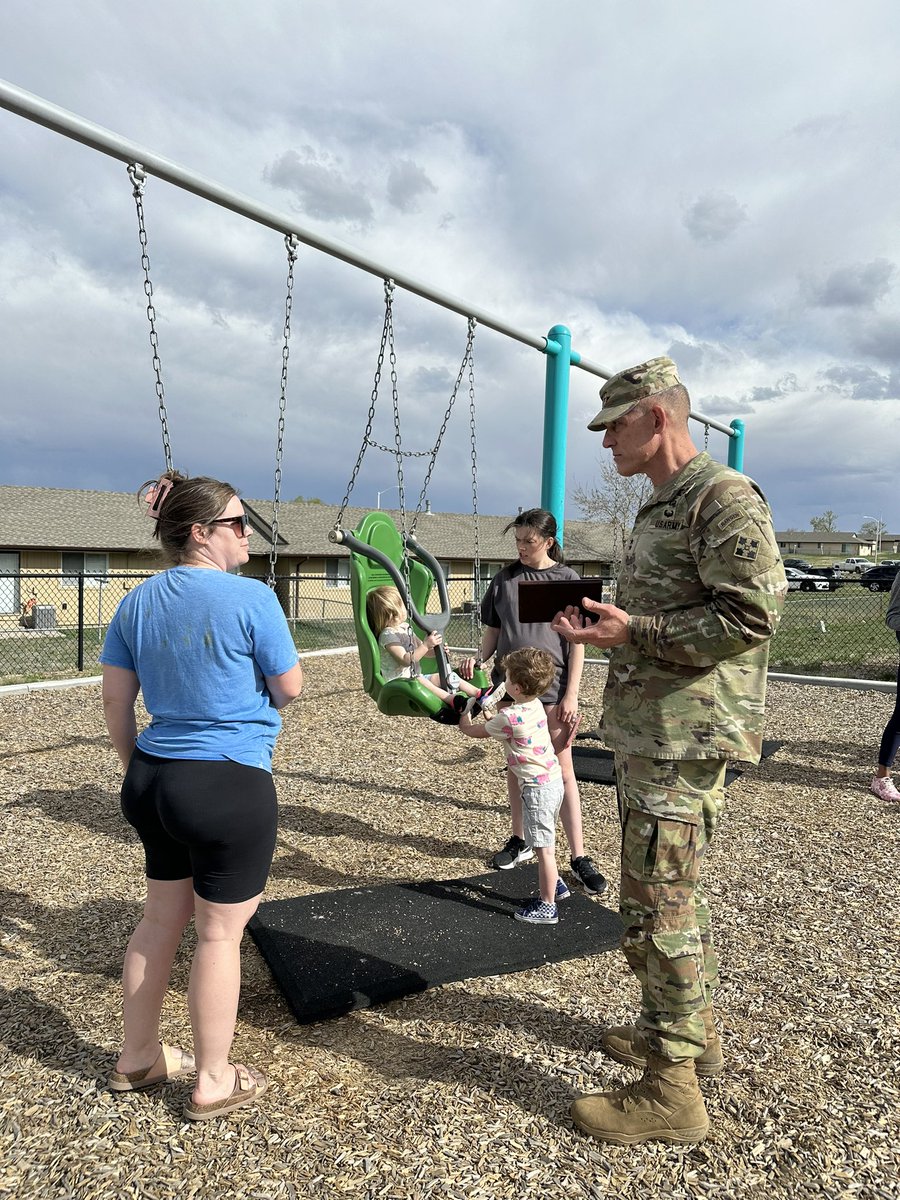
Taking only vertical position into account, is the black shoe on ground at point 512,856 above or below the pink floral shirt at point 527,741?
below

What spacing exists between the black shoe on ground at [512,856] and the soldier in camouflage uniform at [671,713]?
1869mm

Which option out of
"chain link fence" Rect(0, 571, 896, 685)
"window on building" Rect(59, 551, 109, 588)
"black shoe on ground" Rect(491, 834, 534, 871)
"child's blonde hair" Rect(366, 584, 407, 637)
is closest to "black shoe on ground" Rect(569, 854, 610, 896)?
"black shoe on ground" Rect(491, 834, 534, 871)

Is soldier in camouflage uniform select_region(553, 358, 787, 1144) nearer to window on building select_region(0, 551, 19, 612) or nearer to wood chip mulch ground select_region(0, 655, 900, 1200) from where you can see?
wood chip mulch ground select_region(0, 655, 900, 1200)

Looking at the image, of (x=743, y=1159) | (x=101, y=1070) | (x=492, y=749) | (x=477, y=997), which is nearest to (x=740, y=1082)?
(x=743, y=1159)

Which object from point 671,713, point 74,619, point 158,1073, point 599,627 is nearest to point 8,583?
point 74,619

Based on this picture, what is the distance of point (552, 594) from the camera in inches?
92.9

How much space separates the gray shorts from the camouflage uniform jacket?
122cm

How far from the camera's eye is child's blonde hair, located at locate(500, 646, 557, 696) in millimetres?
3363

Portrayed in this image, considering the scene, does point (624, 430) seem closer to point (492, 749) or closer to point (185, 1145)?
point (185, 1145)

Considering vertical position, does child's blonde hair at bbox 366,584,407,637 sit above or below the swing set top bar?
below

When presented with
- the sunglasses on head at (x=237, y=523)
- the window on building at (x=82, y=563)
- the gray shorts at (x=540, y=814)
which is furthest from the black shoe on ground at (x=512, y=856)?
the window on building at (x=82, y=563)

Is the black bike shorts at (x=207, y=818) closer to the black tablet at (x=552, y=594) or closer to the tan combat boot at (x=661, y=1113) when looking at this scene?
the black tablet at (x=552, y=594)

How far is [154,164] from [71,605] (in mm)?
24274

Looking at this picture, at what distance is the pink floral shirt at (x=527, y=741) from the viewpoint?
3.38 metres
